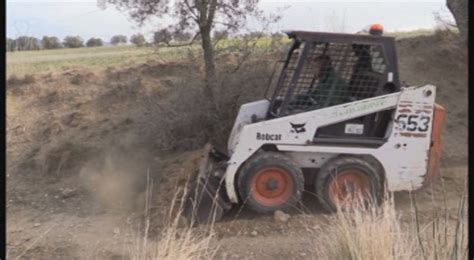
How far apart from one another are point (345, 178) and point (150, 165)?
11.5ft

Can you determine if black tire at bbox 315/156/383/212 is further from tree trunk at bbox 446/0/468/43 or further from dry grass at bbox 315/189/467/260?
tree trunk at bbox 446/0/468/43

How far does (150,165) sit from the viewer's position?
27.8 feet

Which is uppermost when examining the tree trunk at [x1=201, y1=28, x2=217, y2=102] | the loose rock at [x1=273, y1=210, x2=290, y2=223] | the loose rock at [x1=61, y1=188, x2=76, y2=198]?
the tree trunk at [x1=201, y1=28, x2=217, y2=102]

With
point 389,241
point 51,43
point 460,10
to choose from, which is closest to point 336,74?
point 460,10

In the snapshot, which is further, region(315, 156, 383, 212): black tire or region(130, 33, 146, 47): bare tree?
region(130, 33, 146, 47): bare tree

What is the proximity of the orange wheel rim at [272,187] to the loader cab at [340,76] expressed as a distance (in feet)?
1.95

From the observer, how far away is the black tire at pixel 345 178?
235 inches

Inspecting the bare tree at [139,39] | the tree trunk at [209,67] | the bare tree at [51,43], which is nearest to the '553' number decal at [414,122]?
the tree trunk at [209,67]

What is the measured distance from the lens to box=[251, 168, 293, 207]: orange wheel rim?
5.93 metres

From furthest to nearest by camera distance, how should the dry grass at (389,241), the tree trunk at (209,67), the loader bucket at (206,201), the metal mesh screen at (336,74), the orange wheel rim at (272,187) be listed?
1. the tree trunk at (209,67)
2. the metal mesh screen at (336,74)
3. the orange wheel rim at (272,187)
4. the loader bucket at (206,201)
5. the dry grass at (389,241)

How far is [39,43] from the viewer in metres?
15.0

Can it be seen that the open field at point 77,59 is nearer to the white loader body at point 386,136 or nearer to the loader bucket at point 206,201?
the loader bucket at point 206,201

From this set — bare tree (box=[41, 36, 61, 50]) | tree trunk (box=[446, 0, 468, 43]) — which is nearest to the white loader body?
tree trunk (box=[446, 0, 468, 43])

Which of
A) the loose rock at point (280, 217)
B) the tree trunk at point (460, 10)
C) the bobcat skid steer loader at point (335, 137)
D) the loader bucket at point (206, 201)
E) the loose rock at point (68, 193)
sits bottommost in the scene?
the loose rock at point (68, 193)
